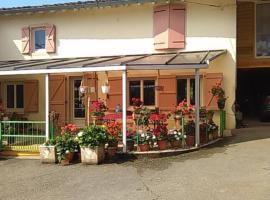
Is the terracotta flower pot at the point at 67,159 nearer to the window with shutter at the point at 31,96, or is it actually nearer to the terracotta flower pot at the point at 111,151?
the terracotta flower pot at the point at 111,151

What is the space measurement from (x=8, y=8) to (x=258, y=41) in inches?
397

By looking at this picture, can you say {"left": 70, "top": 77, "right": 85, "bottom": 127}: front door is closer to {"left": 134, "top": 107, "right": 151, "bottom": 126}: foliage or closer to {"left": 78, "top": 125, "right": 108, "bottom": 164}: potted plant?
{"left": 134, "top": 107, "right": 151, "bottom": 126}: foliage

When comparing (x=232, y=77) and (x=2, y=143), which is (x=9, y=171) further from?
(x=232, y=77)

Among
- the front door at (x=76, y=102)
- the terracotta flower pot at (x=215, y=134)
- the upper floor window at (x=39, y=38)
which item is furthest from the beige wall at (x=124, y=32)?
the terracotta flower pot at (x=215, y=134)

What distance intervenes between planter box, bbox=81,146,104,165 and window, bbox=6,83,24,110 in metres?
7.75

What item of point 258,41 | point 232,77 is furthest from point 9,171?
point 258,41

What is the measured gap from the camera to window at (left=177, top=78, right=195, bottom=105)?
651 inches

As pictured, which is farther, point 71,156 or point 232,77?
point 232,77

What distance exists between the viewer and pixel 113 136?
12617 mm

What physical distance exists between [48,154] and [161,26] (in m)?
6.88

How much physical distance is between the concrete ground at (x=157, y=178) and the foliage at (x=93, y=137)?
0.63 metres

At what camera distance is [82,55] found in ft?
59.1

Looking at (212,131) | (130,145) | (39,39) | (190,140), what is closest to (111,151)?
(130,145)

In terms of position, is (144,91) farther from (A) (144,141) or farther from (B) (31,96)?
(B) (31,96)
